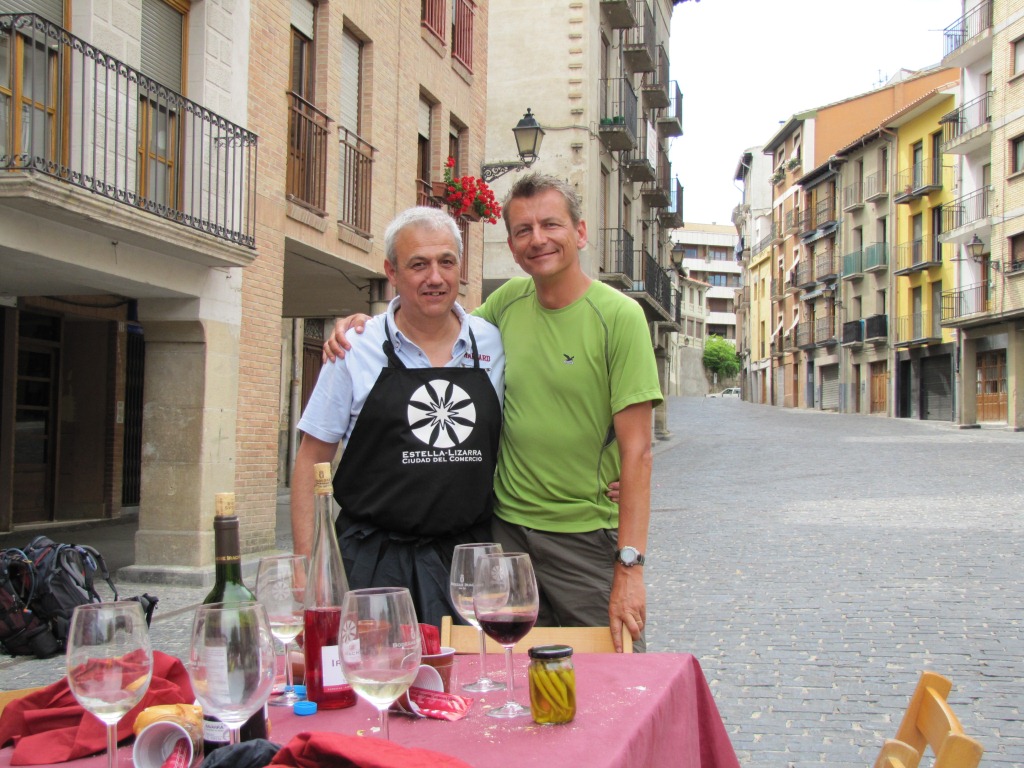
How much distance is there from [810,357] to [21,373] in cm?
5267

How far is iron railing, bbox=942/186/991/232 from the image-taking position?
124 ft

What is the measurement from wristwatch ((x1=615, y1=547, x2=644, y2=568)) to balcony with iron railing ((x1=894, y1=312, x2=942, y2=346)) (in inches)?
1712

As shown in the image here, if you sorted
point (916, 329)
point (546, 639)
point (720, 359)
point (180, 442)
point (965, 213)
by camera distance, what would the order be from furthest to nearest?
1. point (720, 359)
2. point (916, 329)
3. point (965, 213)
4. point (180, 442)
5. point (546, 639)

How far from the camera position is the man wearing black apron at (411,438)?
322cm

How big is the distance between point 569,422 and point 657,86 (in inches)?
1181

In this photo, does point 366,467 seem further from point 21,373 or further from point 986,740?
point 21,373

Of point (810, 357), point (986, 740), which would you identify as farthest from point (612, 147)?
point (810, 357)

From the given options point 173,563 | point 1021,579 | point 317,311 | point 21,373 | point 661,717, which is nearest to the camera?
point 661,717

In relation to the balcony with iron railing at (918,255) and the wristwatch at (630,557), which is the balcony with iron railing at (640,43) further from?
the wristwatch at (630,557)

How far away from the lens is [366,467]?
328cm

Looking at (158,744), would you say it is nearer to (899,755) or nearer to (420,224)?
(899,755)

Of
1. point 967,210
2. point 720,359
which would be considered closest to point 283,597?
point 967,210

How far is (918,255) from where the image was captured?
45656mm

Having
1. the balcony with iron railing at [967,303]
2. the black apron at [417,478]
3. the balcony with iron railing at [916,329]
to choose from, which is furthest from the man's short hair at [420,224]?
the balcony with iron railing at [916,329]
